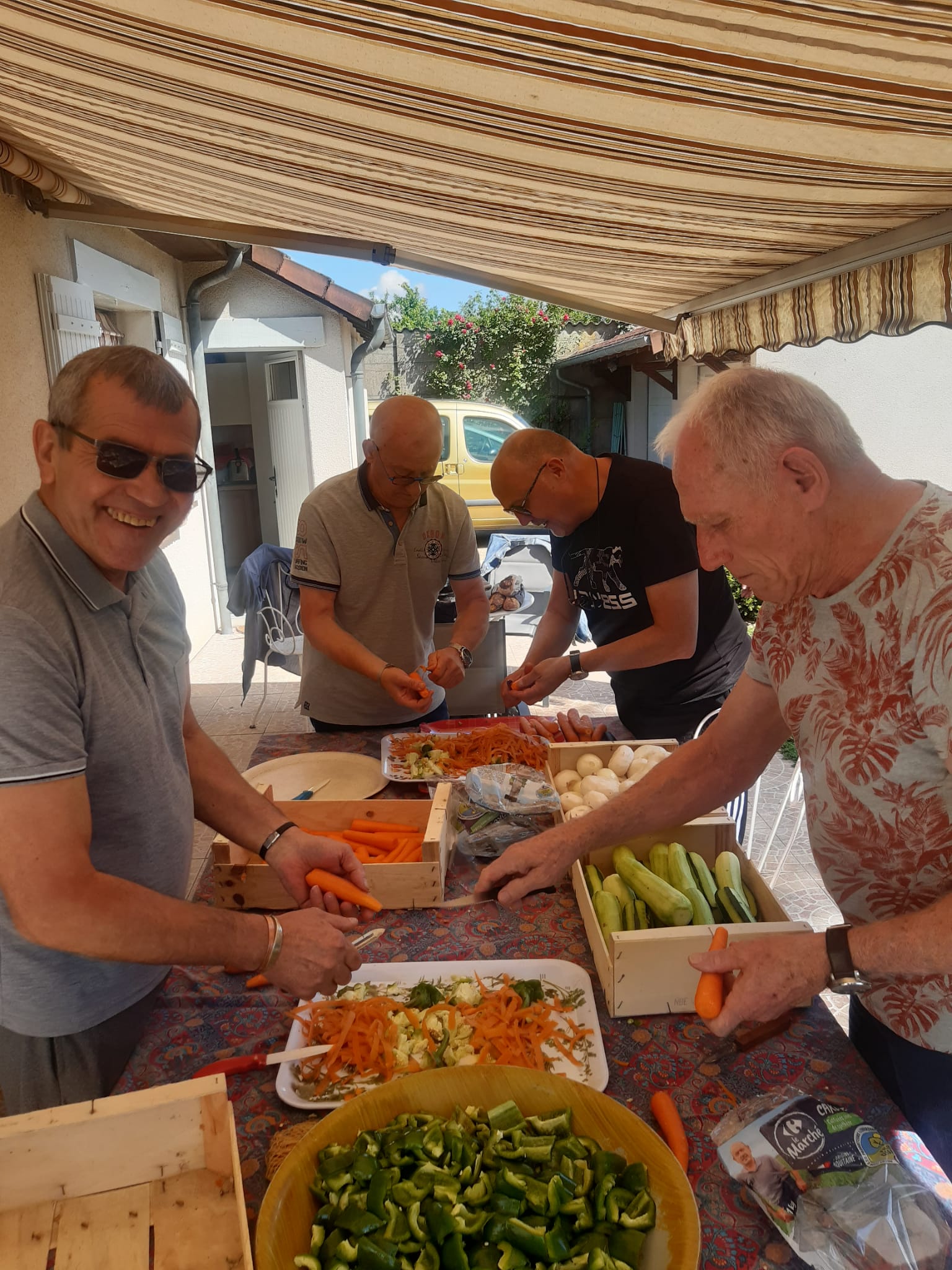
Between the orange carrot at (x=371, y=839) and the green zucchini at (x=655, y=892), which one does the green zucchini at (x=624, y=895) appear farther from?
the orange carrot at (x=371, y=839)

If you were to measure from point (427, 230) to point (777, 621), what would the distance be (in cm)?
342

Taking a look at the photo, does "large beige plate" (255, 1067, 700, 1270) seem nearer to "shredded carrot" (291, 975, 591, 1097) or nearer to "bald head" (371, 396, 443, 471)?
"shredded carrot" (291, 975, 591, 1097)

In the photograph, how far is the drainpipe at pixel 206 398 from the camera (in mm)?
8898

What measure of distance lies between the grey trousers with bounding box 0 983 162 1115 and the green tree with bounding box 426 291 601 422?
17276 millimetres

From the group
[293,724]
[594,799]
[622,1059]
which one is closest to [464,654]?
[594,799]

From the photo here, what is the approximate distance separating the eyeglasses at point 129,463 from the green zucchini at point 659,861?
1312 millimetres

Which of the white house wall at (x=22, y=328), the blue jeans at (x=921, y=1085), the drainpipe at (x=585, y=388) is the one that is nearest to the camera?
the blue jeans at (x=921, y=1085)

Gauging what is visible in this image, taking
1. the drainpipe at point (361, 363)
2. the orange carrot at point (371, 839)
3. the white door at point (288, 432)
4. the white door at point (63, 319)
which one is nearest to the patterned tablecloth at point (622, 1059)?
the orange carrot at point (371, 839)

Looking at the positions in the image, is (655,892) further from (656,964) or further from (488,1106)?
(488,1106)

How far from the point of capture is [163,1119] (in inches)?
44.1

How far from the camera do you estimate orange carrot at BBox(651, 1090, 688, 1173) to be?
123 cm

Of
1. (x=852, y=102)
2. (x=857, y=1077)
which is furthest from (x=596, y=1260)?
(x=852, y=102)

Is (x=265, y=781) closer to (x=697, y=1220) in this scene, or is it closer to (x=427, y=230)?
(x=697, y=1220)

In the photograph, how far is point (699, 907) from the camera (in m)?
1.75
